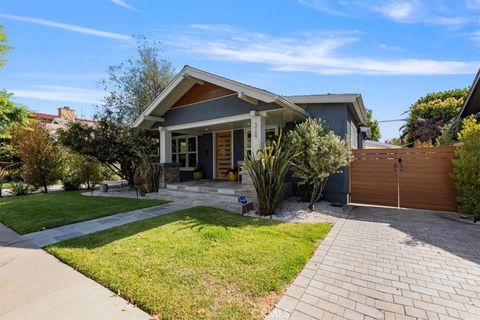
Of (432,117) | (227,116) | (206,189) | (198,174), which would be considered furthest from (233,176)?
(432,117)

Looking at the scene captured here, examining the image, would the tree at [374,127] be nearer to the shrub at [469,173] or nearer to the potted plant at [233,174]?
the potted plant at [233,174]

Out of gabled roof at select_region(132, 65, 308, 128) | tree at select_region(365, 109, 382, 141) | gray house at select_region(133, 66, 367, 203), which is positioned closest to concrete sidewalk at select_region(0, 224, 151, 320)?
gray house at select_region(133, 66, 367, 203)

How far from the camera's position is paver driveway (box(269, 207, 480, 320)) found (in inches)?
107

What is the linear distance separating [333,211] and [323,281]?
177 inches

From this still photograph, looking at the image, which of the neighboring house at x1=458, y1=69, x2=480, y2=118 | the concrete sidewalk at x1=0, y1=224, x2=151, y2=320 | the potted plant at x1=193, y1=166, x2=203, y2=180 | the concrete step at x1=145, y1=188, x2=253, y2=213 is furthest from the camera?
the potted plant at x1=193, y1=166, x2=203, y2=180

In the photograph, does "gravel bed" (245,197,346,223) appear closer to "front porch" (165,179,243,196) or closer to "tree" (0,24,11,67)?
"front porch" (165,179,243,196)

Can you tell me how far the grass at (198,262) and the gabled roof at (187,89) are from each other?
3844 mm

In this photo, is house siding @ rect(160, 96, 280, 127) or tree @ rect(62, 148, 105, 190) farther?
tree @ rect(62, 148, 105, 190)

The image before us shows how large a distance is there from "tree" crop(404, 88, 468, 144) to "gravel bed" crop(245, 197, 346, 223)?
17.9 m

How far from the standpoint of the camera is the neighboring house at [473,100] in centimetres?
996

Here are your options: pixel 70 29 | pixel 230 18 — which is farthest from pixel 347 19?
pixel 70 29

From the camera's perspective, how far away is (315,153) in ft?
23.0

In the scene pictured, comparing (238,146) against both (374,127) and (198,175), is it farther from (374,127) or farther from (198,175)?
(374,127)

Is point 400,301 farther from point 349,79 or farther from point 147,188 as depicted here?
point 349,79
